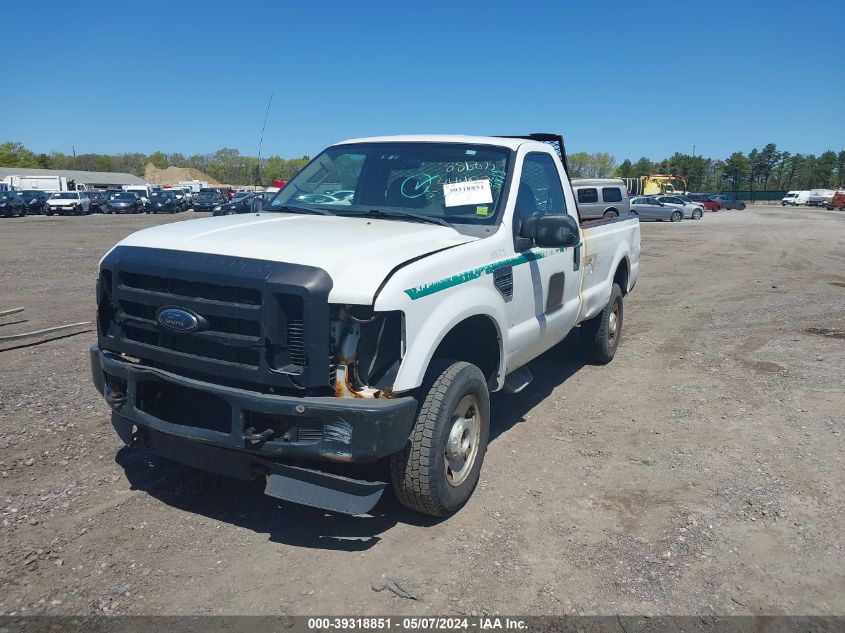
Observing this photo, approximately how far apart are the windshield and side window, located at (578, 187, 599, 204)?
555 centimetres

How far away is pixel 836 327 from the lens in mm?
9367

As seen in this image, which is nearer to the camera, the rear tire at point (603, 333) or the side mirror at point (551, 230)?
the side mirror at point (551, 230)

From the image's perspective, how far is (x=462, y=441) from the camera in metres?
3.96

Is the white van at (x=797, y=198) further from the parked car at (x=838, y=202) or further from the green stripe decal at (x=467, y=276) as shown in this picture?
the green stripe decal at (x=467, y=276)

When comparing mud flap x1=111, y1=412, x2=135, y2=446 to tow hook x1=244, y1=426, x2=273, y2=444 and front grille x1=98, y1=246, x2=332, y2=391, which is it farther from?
tow hook x1=244, y1=426, x2=273, y2=444

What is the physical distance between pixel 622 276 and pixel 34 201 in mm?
44044

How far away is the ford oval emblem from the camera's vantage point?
11.2 feet

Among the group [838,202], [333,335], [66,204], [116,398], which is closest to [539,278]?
[333,335]

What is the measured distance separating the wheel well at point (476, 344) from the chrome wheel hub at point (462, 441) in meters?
0.37

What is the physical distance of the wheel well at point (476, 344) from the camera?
13.8 feet

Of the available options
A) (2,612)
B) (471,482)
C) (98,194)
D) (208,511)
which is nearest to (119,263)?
(208,511)

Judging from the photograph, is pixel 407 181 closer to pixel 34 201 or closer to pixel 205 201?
pixel 34 201

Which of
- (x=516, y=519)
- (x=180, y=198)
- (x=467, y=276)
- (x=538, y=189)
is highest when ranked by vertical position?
(x=538, y=189)

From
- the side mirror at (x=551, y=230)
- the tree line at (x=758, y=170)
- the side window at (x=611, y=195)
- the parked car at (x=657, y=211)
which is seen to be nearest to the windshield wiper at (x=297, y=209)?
the side mirror at (x=551, y=230)
